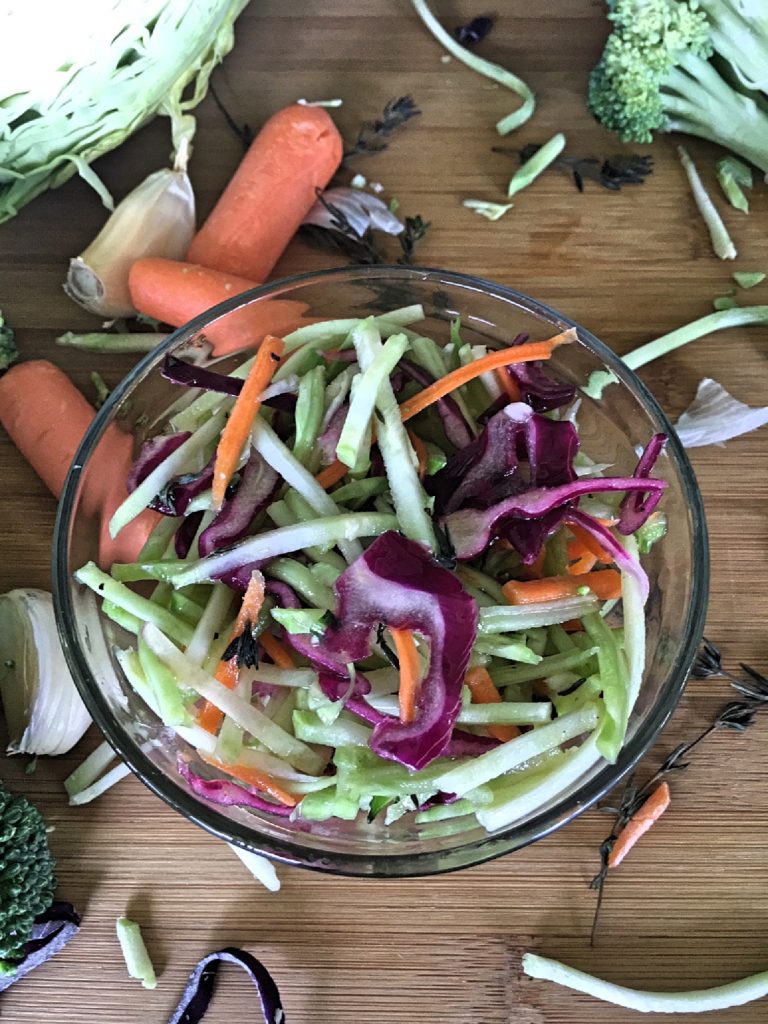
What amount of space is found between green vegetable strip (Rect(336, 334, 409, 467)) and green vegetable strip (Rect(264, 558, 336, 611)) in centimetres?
16

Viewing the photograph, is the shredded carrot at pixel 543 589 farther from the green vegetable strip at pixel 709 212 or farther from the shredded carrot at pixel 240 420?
the green vegetable strip at pixel 709 212

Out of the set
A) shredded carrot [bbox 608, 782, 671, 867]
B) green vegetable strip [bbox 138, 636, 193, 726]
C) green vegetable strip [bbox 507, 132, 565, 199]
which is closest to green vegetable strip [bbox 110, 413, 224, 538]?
green vegetable strip [bbox 138, 636, 193, 726]

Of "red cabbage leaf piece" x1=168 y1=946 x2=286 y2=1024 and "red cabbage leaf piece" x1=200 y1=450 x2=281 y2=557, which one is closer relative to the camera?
"red cabbage leaf piece" x1=200 y1=450 x2=281 y2=557

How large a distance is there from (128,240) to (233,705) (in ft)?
3.14

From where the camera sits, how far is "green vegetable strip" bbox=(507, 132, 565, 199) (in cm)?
186

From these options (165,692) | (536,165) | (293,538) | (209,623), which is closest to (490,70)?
(536,165)

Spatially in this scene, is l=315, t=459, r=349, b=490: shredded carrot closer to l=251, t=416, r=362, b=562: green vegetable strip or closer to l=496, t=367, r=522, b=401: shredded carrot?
l=251, t=416, r=362, b=562: green vegetable strip

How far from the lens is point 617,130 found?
6.21ft

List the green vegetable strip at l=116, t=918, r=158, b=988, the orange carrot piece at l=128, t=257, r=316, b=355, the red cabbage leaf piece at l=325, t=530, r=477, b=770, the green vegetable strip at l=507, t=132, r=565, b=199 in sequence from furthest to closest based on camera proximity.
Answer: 1. the green vegetable strip at l=507, t=132, r=565, b=199
2. the orange carrot piece at l=128, t=257, r=316, b=355
3. the green vegetable strip at l=116, t=918, r=158, b=988
4. the red cabbage leaf piece at l=325, t=530, r=477, b=770

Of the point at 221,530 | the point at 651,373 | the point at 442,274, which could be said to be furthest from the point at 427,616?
the point at 651,373

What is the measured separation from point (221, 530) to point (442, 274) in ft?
1.84

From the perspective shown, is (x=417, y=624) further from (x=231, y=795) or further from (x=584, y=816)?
(x=584, y=816)

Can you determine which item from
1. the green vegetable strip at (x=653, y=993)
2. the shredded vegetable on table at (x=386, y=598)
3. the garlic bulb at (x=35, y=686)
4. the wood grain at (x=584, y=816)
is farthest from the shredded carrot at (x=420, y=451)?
the green vegetable strip at (x=653, y=993)

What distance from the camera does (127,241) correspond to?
1808mm
